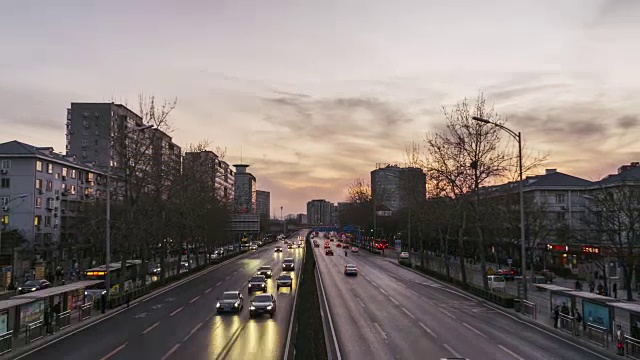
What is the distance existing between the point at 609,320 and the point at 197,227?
49.2 m

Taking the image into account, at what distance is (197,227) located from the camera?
64.4m

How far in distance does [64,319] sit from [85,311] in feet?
11.4

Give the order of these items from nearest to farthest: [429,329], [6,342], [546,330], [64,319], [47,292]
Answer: [6,342] → [429,329] → [47,292] → [546,330] → [64,319]

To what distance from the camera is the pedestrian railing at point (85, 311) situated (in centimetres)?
3112

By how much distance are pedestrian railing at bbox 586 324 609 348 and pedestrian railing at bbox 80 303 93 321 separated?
2800cm

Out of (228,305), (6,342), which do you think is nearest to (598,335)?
(228,305)

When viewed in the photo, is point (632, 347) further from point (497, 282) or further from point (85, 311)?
point (497, 282)

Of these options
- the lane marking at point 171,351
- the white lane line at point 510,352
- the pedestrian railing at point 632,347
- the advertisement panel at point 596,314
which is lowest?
the white lane line at point 510,352

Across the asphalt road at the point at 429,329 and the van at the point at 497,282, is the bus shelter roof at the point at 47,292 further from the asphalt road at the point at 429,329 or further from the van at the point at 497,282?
the van at the point at 497,282

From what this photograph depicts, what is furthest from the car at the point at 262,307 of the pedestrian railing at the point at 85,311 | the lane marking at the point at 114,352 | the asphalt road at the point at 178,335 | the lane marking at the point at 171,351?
the pedestrian railing at the point at 85,311

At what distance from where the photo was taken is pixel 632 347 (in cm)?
2188

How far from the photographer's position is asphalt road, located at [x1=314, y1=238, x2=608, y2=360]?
2225 centimetres

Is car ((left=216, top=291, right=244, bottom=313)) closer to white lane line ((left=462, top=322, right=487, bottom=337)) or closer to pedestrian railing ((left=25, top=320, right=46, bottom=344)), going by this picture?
pedestrian railing ((left=25, top=320, right=46, bottom=344))

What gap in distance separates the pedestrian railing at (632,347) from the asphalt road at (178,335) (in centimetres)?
1463
